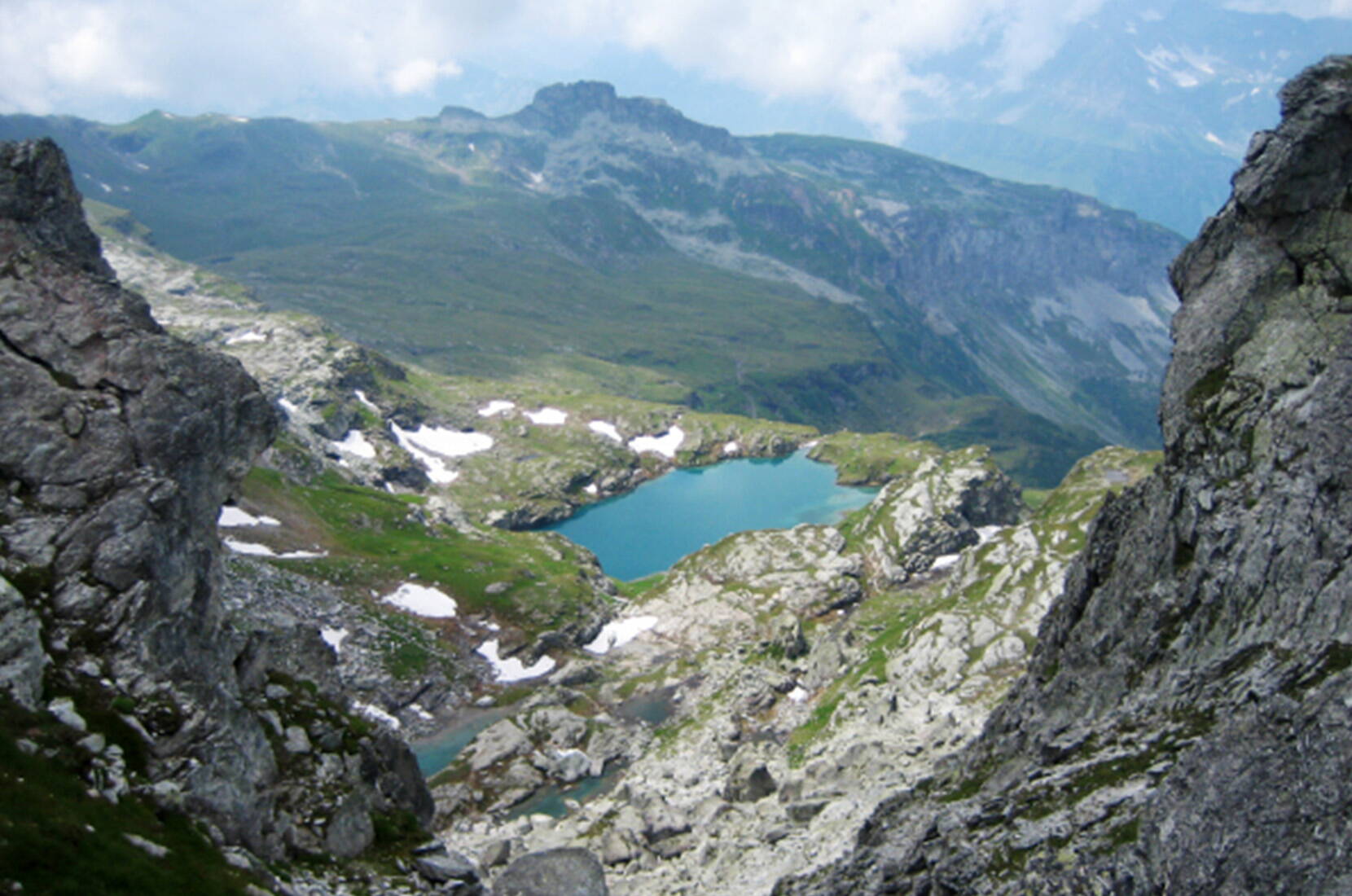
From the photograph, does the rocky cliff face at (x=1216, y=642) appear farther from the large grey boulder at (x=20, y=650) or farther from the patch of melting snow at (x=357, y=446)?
the patch of melting snow at (x=357, y=446)

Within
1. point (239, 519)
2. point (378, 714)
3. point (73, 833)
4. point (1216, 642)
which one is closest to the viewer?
point (73, 833)

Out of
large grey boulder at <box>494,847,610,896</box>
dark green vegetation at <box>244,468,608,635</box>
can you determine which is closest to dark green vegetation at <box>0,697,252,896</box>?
large grey boulder at <box>494,847,610,896</box>

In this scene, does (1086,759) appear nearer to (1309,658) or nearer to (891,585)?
(1309,658)

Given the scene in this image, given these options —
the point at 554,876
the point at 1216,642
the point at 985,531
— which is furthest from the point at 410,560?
the point at 1216,642

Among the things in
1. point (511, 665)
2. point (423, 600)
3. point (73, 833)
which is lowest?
point (511, 665)

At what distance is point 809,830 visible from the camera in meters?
47.8

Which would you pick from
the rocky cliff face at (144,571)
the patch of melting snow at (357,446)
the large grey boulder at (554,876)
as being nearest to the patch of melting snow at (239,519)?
the rocky cliff face at (144,571)

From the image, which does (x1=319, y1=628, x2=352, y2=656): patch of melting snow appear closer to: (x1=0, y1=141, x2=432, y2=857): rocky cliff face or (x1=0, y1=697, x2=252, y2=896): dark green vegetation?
(x1=0, y1=141, x2=432, y2=857): rocky cliff face

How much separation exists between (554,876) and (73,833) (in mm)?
25763

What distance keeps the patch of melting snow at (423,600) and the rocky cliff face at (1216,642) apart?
7614 centimetres

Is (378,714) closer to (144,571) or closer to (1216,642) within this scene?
(144,571)

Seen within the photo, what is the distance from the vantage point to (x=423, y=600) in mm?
104250

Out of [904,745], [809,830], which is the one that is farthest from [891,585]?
[809,830]

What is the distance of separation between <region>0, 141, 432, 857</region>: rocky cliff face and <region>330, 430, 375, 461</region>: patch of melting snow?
154 metres
